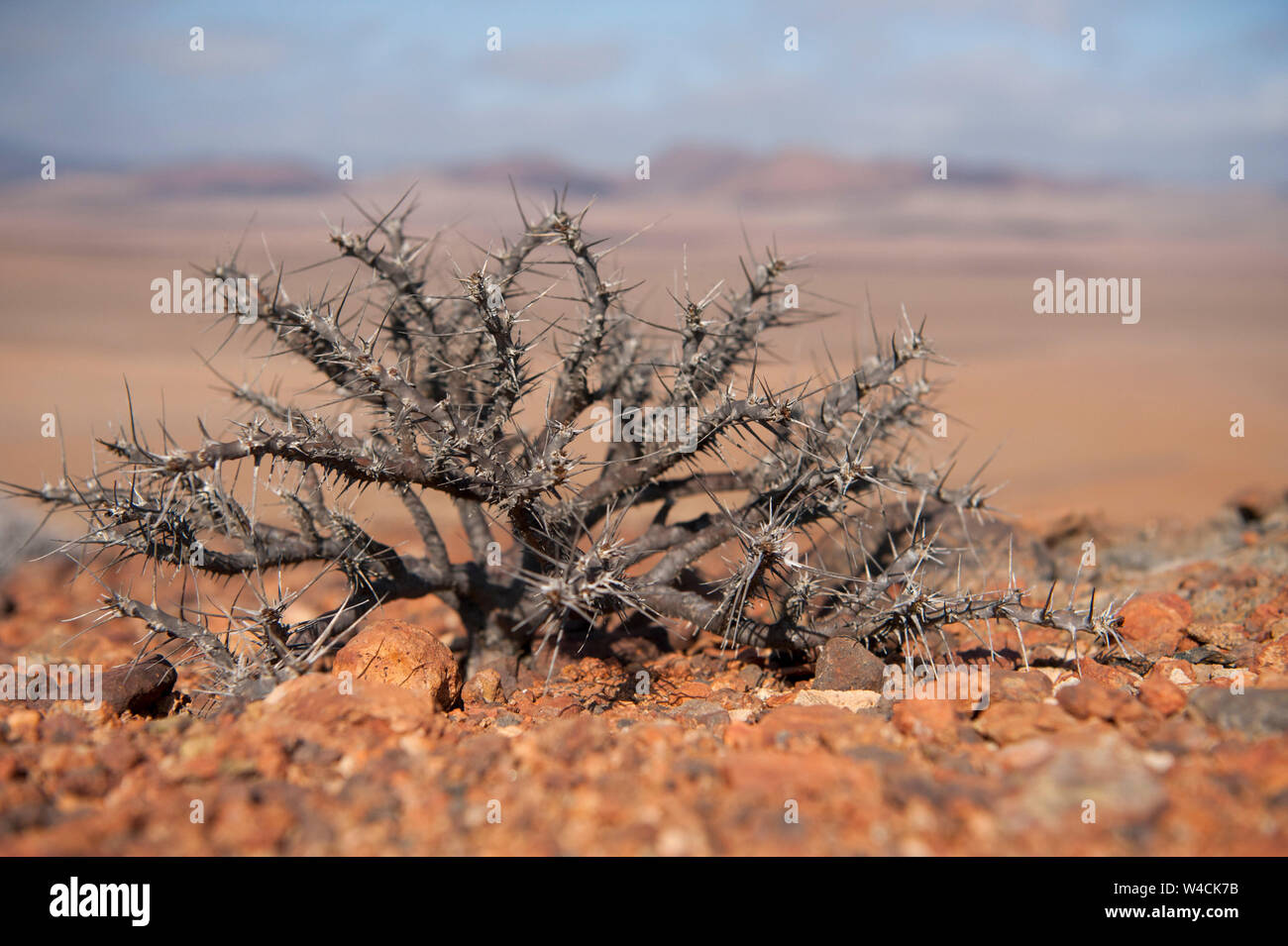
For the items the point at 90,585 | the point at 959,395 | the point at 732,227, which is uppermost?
the point at 732,227

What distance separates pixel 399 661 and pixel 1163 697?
117 inches

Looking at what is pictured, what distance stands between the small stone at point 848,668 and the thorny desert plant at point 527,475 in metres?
0.10

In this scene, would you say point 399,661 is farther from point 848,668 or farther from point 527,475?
point 848,668

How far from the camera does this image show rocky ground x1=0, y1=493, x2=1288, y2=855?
2451mm

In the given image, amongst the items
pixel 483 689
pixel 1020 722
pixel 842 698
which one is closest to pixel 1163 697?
pixel 1020 722

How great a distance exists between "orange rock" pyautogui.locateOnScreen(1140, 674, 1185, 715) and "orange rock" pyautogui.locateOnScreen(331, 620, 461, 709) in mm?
2797

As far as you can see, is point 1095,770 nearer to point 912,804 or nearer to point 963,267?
point 912,804

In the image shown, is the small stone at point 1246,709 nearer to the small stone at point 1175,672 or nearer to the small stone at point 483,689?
the small stone at point 1175,672

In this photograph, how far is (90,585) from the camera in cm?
892

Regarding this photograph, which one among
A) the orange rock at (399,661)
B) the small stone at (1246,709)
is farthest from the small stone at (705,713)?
the small stone at (1246,709)

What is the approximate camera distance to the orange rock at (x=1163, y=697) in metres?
3.31

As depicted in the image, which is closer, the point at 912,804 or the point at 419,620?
the point at 912,804
